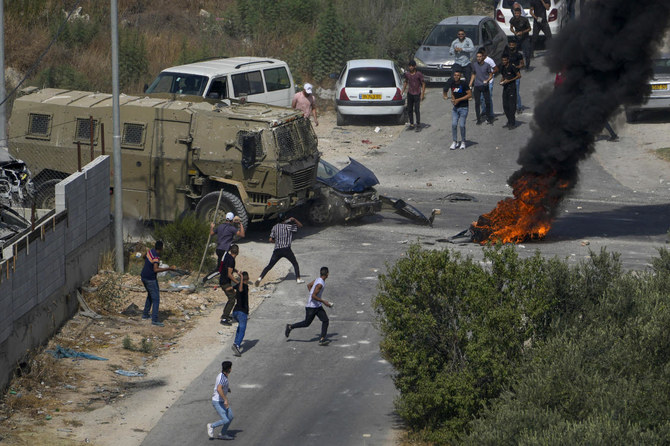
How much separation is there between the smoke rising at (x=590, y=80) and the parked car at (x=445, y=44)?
1107 centimetres

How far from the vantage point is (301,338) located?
14.2 m

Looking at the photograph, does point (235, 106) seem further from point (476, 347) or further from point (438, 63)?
point (438, 63)

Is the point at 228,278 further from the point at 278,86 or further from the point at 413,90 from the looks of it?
the point at 413,90

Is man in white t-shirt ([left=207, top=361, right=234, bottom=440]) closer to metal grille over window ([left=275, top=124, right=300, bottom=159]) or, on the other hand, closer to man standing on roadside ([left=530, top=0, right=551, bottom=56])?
metal grille over window ([left=275, top=124, right=300, bottom=159])

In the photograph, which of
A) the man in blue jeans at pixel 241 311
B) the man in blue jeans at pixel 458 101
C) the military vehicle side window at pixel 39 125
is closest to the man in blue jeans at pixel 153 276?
the man in blue jeans at pixel 241 311

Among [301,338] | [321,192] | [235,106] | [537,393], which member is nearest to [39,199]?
[235,106]

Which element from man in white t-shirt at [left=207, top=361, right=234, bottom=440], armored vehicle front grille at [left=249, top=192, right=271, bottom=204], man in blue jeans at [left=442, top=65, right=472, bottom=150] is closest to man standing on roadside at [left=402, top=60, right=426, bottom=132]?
man in blue jeans at [left=442, top=65, right=472, bottom=150]

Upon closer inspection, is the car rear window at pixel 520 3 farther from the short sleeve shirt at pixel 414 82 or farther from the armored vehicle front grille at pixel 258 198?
the armored vehicle front grille at pixel 258 198

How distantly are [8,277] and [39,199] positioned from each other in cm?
637

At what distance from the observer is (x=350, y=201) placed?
62.3 feet

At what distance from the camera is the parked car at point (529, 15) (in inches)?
1235

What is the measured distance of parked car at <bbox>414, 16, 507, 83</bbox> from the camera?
28.8 m

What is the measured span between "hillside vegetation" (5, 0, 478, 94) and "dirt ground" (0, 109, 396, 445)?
11.6 m

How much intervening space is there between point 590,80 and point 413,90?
890 cm
